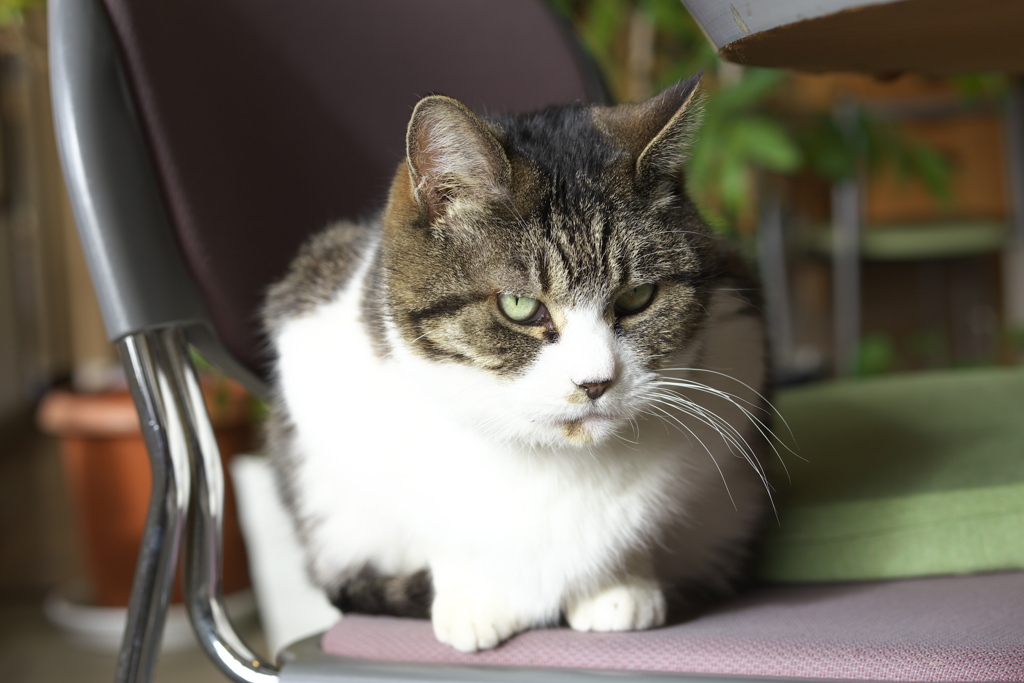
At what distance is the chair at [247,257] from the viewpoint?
2.23 ft

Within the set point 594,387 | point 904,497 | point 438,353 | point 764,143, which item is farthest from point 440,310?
point 764,143

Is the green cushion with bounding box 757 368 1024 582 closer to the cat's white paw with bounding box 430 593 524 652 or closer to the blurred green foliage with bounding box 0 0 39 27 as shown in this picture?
the cat's white paw with bounding box 430 593 524 652

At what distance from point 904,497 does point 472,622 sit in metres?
Answer: 0.47

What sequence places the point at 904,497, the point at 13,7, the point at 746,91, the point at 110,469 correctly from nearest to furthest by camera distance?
1. the point at 904,497
2. the point at 746,91
3. the point at 13,7
4. the point at 110,469

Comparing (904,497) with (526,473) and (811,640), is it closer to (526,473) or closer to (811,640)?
(811,640)

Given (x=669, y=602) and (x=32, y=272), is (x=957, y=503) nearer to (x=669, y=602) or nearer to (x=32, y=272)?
(x=669, y=602)

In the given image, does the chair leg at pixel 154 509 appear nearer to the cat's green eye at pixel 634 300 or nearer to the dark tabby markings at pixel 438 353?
the dark tabby markings at pixel 438 353

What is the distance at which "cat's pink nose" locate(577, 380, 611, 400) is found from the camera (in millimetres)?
678

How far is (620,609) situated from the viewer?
30.5 inches

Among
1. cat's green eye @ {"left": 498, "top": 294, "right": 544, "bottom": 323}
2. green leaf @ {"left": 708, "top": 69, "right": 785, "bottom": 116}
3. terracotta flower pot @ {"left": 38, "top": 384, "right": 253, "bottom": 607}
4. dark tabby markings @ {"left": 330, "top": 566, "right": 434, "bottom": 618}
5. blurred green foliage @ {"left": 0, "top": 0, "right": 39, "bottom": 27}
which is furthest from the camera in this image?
terracotta flower pot @ {"left": 38, "top": 384, "right": 253, "bottom": 607}

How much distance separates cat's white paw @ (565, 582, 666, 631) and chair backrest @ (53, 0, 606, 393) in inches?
17.6

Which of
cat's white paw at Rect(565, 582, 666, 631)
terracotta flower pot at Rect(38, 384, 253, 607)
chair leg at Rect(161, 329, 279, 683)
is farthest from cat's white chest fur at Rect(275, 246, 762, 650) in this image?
terracotta flower pot at Rect(38, 384, 253, 607)

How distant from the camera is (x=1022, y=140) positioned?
11.3 ft

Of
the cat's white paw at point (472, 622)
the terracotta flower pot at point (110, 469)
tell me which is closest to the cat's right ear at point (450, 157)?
the cat's white paw at point (472, 622)
